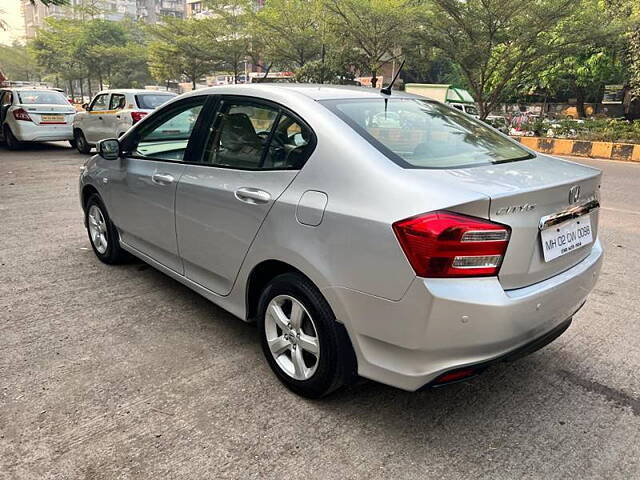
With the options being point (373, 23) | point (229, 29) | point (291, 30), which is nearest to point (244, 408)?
point (373, 23)

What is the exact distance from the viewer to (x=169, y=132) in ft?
12.3

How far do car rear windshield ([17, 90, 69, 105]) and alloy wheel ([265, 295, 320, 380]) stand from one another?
12301 mm

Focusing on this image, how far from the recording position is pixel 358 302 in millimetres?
2129

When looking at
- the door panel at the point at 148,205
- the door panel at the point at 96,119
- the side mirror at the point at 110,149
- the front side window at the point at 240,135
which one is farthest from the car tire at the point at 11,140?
the front side window at the point at 240,135

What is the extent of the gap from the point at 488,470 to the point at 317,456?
702 millimetres

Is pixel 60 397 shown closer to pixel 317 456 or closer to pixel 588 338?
pixel 317 456

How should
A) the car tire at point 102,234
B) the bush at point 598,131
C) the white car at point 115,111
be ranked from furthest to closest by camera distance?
the bush at point 598,131
the white car at point 115,111
the car tire at point 102,234

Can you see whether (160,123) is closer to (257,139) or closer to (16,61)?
(257,139)

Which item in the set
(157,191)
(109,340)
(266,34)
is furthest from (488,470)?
(266,34)

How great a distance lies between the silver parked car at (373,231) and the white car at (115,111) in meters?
8.50

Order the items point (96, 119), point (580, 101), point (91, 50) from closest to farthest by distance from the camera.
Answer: point (96, 119)
point (580, 101)
point (91, 50)

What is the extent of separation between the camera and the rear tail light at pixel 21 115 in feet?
39.4

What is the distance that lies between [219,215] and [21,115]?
1165cm

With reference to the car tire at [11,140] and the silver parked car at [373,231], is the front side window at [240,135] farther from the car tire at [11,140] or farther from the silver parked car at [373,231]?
the car tire at [11,140]
